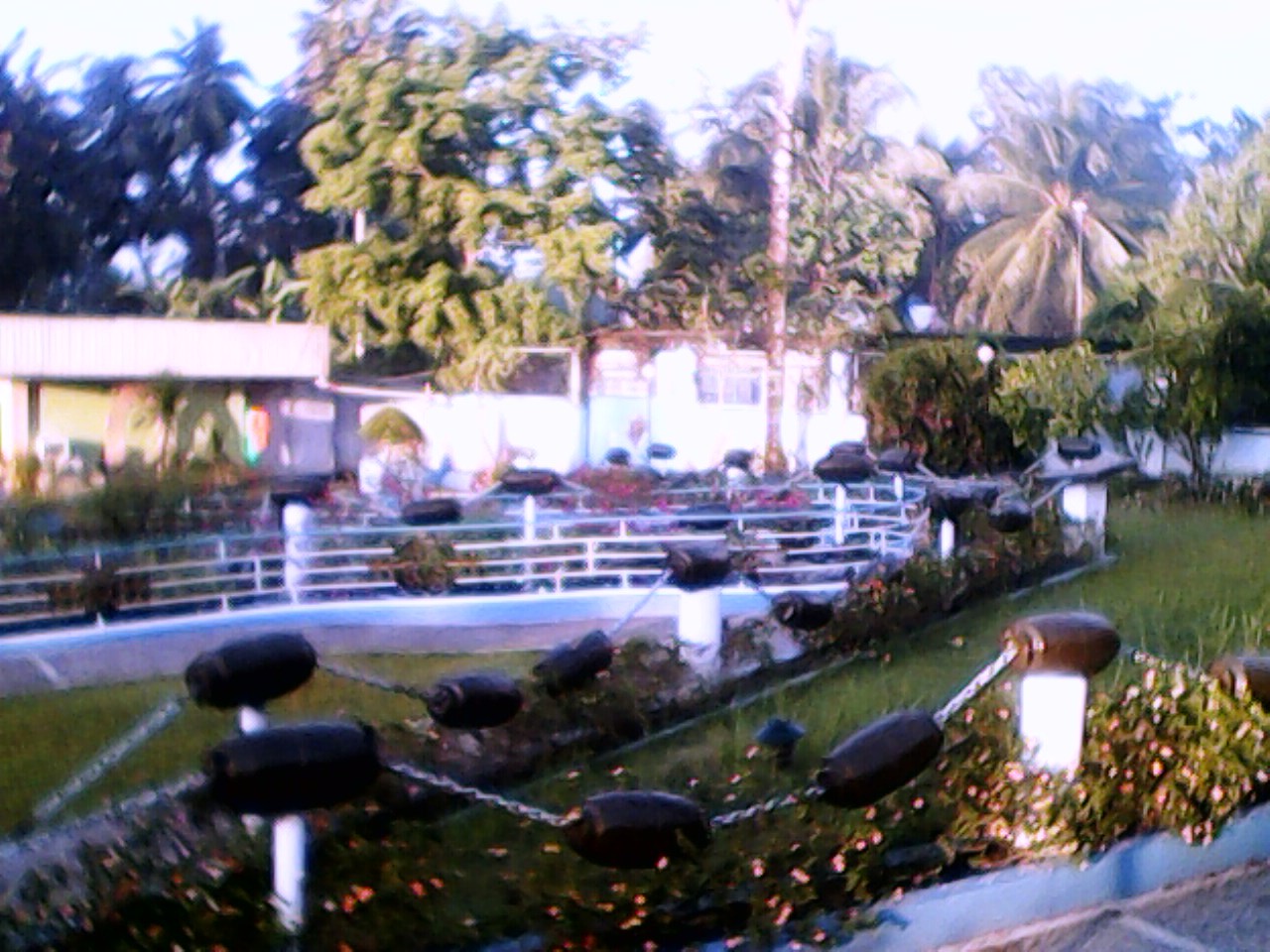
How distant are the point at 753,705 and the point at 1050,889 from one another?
279cm

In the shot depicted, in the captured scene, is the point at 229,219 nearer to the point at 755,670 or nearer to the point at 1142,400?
the point at 1142,400

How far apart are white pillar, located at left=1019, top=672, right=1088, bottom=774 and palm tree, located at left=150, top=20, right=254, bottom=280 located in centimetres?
1925

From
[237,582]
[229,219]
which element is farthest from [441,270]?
[237,582]

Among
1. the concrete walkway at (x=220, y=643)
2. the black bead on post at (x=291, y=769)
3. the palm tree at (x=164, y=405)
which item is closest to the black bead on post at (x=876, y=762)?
the black bead on post at (x=291, y=769)

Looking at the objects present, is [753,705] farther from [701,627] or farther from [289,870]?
[289,870]

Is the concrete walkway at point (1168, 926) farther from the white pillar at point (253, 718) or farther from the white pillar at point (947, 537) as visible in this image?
the white pillar at point (947, 537)

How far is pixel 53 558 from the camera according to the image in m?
8.84

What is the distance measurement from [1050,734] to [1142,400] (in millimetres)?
15429

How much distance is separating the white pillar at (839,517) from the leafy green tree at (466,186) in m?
11.6

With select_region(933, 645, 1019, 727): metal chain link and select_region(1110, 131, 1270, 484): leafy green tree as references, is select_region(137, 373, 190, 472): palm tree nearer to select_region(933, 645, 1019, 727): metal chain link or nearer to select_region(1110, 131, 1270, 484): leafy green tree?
select_region(1110, 131, 1270, 484): leafy green tree

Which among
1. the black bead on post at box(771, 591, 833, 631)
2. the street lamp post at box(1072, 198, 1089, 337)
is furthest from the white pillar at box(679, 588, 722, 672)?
the street lamp post at box(1072, 198, 1089, 337)

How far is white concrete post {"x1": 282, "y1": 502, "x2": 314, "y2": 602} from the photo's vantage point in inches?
389

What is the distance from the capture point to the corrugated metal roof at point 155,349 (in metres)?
19.5

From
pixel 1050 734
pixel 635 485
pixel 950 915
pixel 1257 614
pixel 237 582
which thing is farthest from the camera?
pixel 635 485
